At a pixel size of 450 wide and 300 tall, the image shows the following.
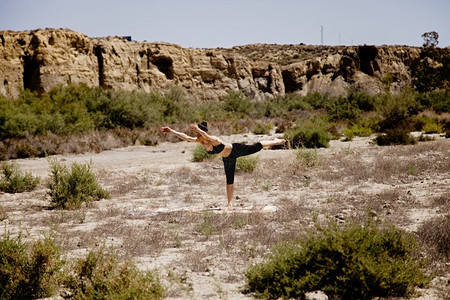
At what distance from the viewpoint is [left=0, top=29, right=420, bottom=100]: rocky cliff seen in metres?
35.4

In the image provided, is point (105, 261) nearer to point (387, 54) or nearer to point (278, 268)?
point (278, 268)

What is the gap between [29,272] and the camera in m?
5.04

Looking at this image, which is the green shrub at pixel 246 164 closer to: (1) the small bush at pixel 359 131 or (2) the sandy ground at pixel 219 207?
(2) the sandy ground at pixel 219 207

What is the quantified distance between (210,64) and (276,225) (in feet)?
149

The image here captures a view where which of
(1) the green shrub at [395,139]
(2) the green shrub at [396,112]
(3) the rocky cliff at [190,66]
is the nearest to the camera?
(1) the green shrub at [395,139]

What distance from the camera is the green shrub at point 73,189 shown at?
31.7 ft

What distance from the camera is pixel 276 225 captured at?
294 inches

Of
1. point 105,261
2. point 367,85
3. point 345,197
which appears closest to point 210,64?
point 367,85

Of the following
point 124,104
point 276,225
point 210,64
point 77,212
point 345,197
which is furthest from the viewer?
point 210,64

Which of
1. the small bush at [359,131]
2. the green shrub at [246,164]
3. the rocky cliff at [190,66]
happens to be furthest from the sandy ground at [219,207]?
the rocky cliff at [190,66]

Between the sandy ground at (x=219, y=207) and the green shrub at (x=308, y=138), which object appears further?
the green shrub at (x=308, y=138)

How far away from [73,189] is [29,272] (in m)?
5.13

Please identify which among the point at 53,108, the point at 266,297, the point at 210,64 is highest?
the point at 210,64

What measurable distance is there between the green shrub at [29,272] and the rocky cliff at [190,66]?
25728mm
